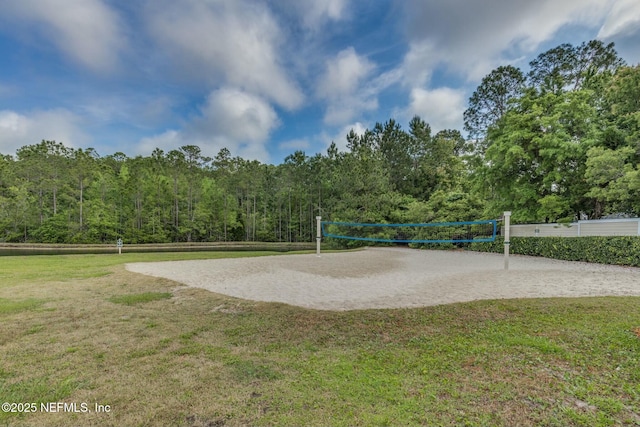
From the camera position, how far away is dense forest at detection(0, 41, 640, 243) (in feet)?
34.9

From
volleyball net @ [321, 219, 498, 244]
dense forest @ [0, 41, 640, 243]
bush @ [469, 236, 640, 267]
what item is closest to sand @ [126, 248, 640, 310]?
bush @ [469, 236, 640, 267]

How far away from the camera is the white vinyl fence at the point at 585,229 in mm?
8812

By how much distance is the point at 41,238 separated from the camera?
2853 centimetres

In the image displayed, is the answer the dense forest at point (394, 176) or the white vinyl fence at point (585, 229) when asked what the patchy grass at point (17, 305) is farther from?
the white vinyl fence at point (585, 229)

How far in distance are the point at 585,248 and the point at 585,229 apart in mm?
1094

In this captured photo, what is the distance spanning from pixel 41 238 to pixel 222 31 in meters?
32.5

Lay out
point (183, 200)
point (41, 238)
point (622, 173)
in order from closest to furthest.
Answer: point (622, 173) → point (41, 238) → point (183, 200)

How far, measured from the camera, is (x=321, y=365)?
2.47 meters

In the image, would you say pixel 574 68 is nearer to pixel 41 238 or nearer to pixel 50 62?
pixel 50 62

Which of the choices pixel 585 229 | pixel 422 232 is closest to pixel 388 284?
pixel 585 229

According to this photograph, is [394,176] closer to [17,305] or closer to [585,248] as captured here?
[585,248]

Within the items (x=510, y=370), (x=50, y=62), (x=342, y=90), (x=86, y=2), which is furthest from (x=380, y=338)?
(x=342, y=90)

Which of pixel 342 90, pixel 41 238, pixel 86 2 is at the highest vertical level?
pixel 342 90

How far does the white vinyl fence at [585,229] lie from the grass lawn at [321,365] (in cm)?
677
